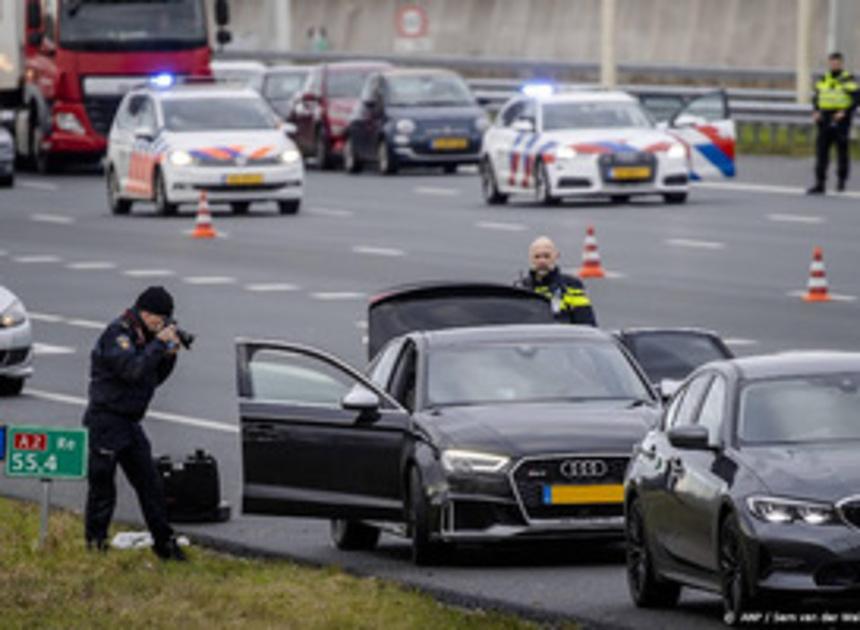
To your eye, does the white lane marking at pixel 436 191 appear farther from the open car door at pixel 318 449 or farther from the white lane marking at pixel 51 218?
the open car door at pixel 318 449

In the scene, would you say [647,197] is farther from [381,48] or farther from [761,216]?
[381,48]

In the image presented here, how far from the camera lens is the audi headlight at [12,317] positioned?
25.7 m

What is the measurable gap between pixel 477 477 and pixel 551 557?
1.01 m

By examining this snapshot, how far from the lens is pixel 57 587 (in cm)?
1502

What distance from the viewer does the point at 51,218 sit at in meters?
44.2

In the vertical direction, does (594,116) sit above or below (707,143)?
above

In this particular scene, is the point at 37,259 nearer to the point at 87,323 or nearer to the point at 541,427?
the point at 87,323

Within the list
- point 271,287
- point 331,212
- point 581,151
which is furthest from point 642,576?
point 331,212

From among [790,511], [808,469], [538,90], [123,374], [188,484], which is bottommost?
[538,90]

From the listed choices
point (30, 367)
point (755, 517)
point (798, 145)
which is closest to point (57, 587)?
point (755, 517)

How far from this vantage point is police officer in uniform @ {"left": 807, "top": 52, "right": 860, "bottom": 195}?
43562 millimetres

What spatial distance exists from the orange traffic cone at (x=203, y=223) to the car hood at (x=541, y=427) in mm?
24210

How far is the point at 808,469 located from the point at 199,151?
30697mm

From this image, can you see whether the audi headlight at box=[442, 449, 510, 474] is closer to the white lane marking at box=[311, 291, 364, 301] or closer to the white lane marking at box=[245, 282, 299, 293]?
the white lane marking at box=[311, 291, 364, 301]
